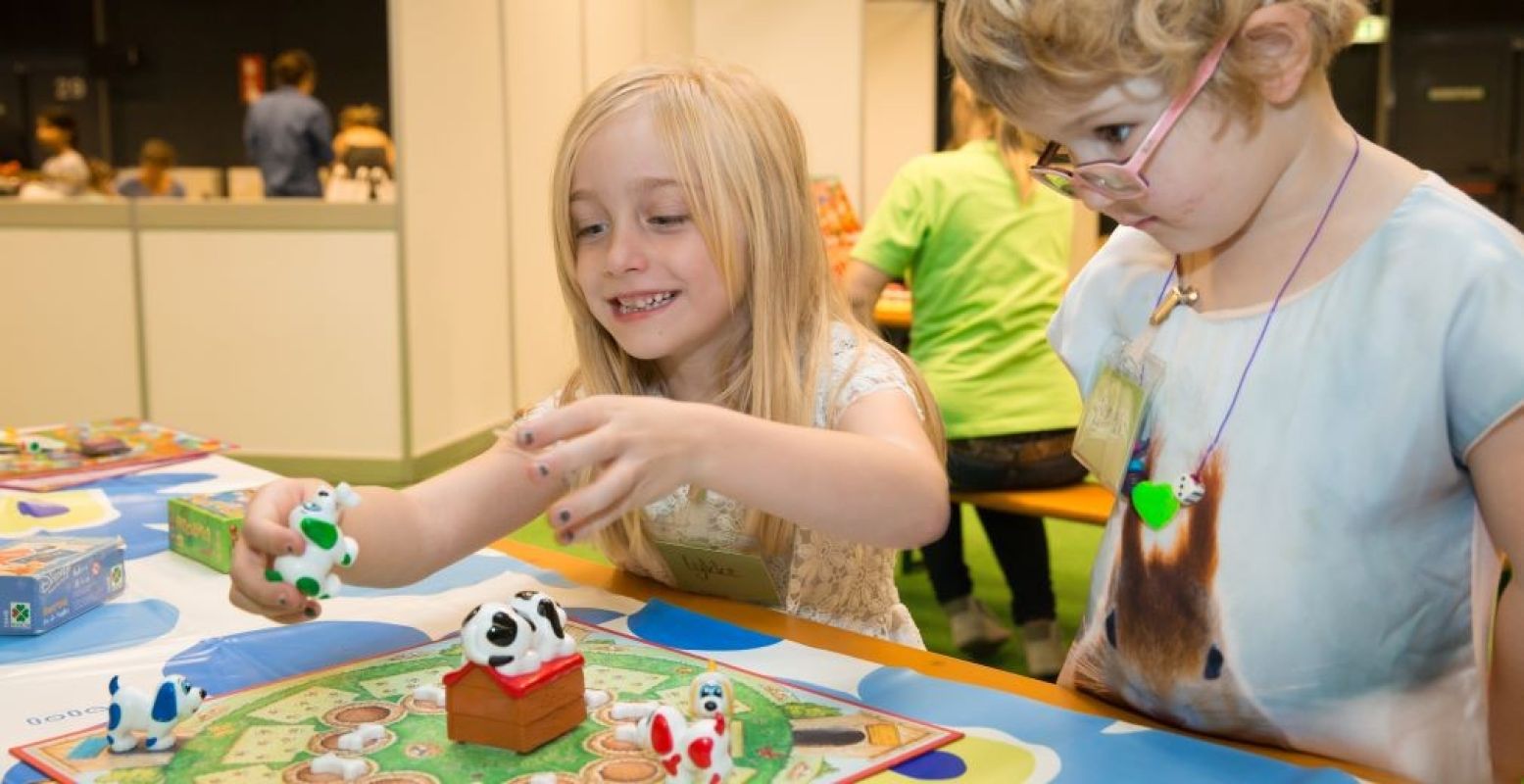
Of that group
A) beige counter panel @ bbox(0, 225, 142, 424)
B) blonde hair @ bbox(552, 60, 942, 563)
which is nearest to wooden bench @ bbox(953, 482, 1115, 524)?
blonde hair @ bbox(552, 60, 942, 563)

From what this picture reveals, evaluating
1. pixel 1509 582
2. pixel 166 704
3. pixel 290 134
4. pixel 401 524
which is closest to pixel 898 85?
pixel 290 134

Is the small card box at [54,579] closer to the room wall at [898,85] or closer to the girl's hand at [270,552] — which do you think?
the girl's hand at [270,552]

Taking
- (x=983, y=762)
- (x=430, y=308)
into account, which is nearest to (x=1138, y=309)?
(x=983, y=762)

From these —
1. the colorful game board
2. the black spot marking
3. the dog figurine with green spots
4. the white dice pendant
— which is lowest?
the colorful game board

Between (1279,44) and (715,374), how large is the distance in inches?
29.6

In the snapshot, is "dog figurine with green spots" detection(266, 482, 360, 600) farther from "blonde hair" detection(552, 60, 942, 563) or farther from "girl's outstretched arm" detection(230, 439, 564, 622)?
"blonde hair" detection(552, 60, 942, 563)

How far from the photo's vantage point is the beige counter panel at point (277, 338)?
535 centimetres

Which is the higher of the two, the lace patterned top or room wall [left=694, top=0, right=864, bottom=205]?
room wall [left=694, top=0, right=864, bottom=205]

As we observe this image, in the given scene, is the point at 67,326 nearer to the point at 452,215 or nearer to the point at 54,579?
the point at 452,215

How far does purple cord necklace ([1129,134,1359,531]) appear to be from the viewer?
109cm

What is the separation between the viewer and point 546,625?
1.03 m

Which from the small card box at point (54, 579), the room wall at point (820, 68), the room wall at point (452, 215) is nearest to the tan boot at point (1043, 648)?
the small card box at point (54, 579)

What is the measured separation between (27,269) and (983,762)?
5579 mm

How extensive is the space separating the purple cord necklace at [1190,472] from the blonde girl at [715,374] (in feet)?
0.61
